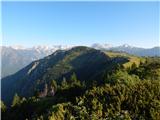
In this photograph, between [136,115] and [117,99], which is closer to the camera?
[136,115]

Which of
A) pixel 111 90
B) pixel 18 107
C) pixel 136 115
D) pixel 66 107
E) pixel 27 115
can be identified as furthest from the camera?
pixel 18 107

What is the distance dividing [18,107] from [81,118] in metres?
60.4

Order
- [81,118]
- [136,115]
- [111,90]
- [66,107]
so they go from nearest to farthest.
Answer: [81,118] → [136,115] → [66,107] → [111,90]

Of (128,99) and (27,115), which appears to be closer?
(128,99)

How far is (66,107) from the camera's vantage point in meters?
74.9

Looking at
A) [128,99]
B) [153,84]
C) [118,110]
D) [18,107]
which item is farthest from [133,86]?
[18,107]

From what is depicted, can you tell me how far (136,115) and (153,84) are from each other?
67.6 ft

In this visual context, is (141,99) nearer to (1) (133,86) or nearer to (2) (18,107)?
(1) (133,86)

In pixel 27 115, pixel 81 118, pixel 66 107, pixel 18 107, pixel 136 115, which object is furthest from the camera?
pixel 18 107

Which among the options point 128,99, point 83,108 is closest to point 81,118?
point 83,108

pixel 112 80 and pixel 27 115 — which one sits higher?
pixel 112 80

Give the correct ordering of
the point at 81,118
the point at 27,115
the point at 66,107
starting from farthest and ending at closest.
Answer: the point at 27,115 < the point at 66,107 < the point at 81,118

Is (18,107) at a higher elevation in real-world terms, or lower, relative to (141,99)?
lower

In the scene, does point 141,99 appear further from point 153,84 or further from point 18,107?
point 18,107
